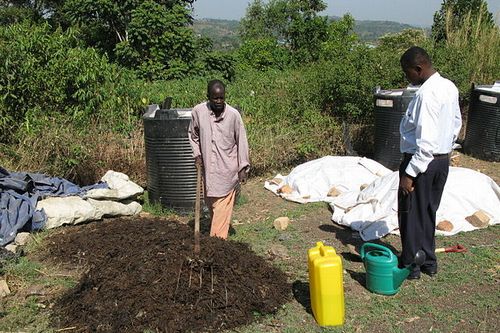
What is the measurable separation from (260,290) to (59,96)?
182 inches

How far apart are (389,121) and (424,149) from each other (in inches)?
155

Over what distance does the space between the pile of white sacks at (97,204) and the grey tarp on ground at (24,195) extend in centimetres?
10

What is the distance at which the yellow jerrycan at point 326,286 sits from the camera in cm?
325

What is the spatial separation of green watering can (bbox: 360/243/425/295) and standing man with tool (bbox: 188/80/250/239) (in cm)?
139

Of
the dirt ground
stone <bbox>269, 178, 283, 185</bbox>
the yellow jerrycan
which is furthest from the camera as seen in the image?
stone <bbox>269, 178, 283, 185</bbox>

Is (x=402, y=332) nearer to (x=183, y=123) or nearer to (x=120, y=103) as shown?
(x=183, y=123)

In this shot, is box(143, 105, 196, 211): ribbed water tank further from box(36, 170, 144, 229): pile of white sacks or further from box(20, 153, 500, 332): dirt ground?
box(20, 153, 500, 332): dirt ground

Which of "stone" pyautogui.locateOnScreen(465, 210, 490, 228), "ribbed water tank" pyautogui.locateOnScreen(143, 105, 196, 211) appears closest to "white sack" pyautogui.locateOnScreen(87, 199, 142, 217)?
"ribbed water tank" pyautogui.locateOnScreen(143, 105, 196, 211)

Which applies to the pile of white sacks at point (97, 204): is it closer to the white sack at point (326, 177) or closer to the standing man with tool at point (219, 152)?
the standing man with tool at point (219, 152)

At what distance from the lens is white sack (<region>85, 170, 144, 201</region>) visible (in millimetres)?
5805

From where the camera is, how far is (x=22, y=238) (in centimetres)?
497

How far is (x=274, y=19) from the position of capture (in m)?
44.1

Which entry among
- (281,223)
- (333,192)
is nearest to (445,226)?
(333,192)

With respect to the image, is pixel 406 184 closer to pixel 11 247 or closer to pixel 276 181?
pixel 276 181
